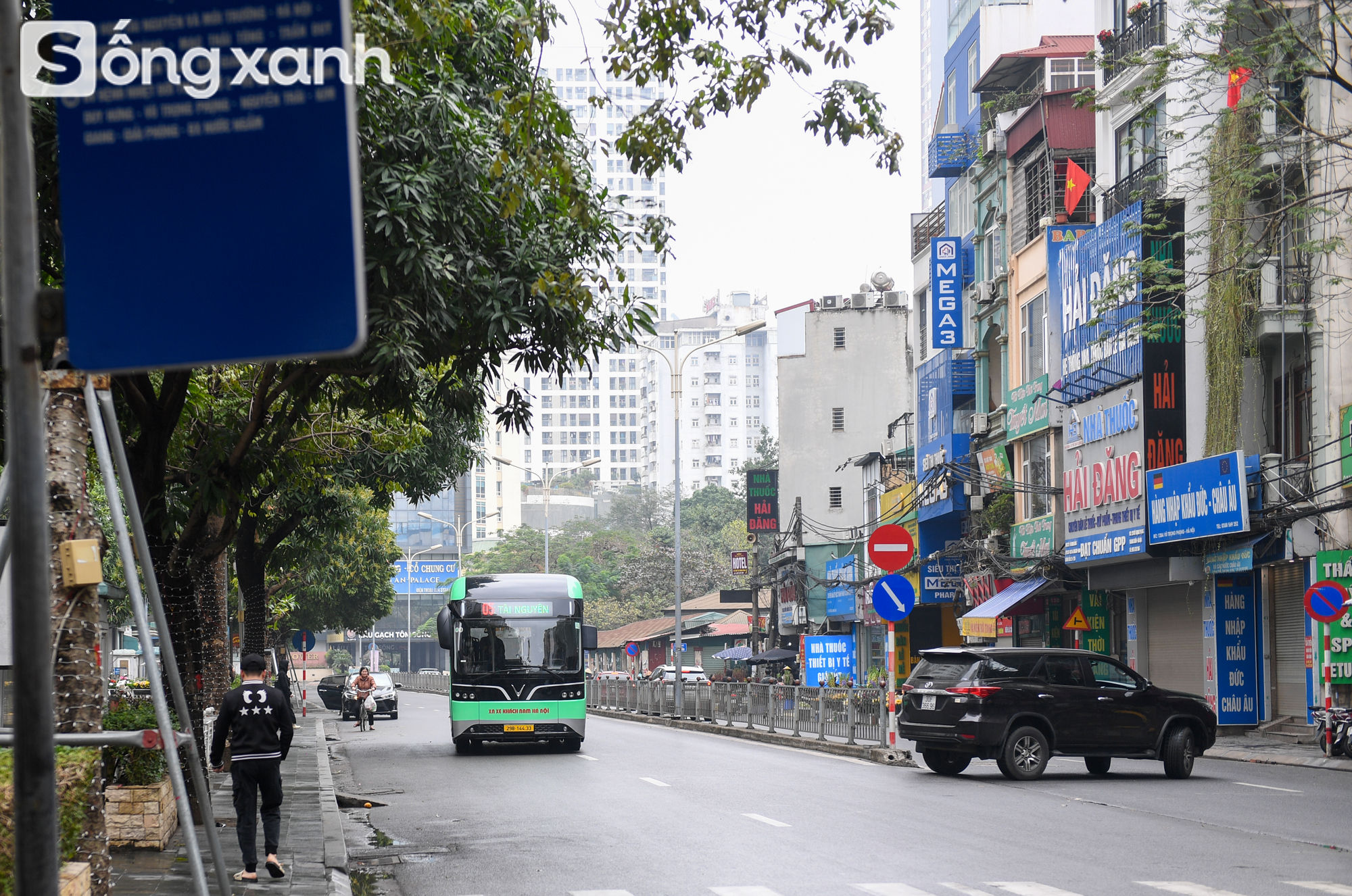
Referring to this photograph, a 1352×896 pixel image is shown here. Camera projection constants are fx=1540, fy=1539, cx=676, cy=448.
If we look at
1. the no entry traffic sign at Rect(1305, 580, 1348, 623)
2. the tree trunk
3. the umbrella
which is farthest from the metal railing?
the tree trunk

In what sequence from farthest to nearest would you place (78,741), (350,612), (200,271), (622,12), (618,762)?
(350,612), (618,762), (622,12), (78,741), (200,271)

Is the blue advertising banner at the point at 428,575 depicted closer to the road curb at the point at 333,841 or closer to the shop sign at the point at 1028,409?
the shop sign at the point at 1028,409

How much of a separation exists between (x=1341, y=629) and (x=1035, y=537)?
12.3 meters

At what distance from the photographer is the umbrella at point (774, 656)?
57.6 metres

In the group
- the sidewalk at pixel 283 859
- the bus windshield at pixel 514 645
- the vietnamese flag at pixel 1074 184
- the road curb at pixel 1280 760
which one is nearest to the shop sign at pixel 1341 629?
the road curb at pixel 1280 760

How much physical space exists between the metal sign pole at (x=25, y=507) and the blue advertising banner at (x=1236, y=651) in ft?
94.3

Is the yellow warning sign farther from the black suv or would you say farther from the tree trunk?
the tree trunk

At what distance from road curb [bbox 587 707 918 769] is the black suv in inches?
128

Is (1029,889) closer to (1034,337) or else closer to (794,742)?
(794,742)

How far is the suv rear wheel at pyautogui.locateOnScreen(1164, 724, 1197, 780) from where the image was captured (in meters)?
19.6

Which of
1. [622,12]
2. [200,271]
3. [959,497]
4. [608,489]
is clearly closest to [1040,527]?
[959,497]

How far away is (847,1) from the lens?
9.41 metres

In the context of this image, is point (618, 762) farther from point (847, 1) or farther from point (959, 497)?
point (959, 497)

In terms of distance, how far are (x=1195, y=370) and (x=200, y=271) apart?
29305 mm
